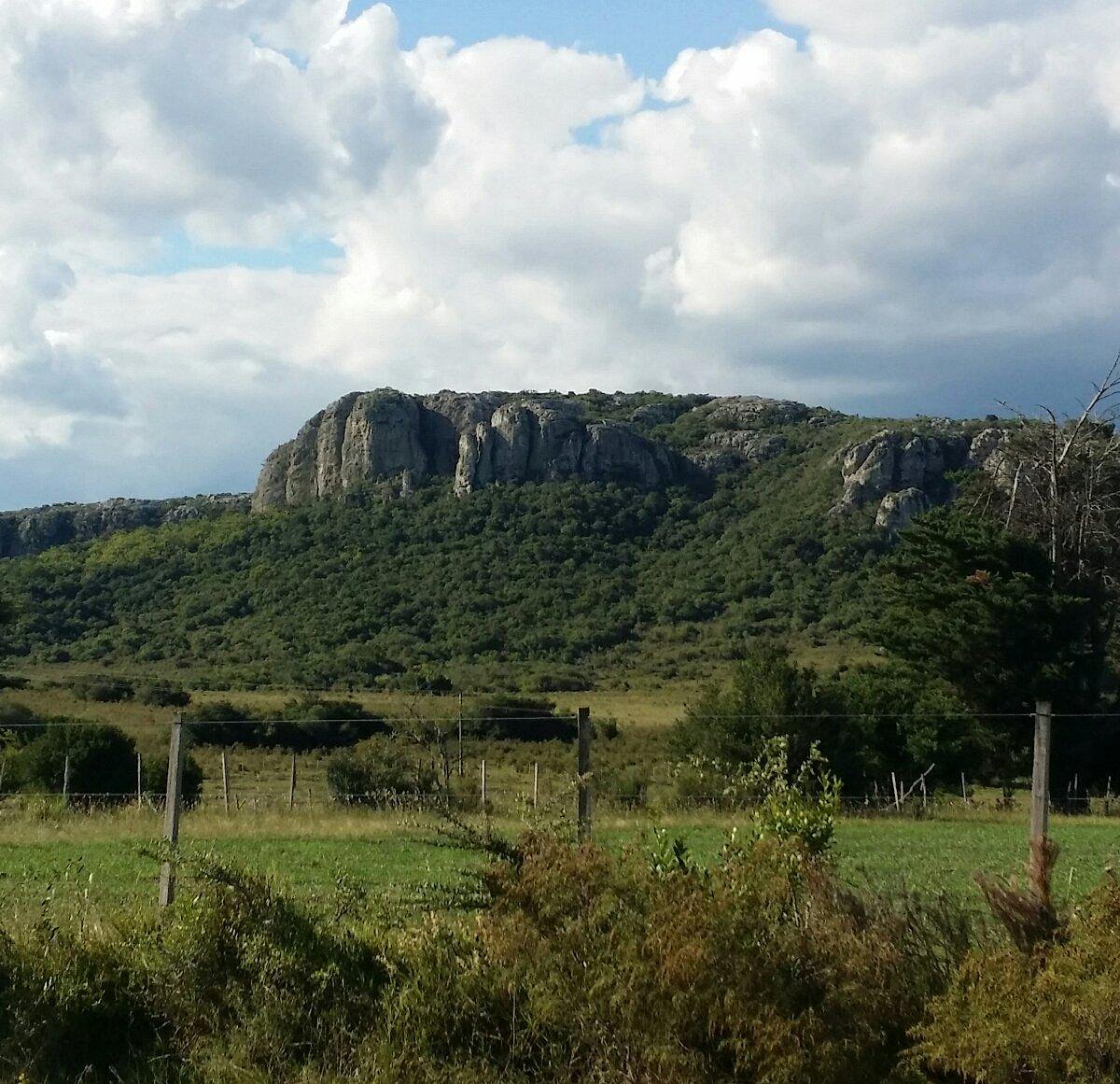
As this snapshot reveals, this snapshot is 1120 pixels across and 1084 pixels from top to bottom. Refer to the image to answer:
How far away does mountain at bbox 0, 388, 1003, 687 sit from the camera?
246 feet

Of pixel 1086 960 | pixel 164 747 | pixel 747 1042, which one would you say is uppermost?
pixel 1086 960

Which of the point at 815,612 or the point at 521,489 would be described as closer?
the point at 815,612

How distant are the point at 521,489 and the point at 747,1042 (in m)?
96.0

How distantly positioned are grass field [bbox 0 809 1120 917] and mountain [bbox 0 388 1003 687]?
43388 mm

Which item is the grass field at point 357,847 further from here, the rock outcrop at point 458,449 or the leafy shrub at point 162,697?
the rock outcrop at point 458,449

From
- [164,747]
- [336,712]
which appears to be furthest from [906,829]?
[336,712]

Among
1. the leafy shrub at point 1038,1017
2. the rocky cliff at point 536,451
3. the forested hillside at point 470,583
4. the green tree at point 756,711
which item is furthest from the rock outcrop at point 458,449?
the leafy shrub at point 1038,1017

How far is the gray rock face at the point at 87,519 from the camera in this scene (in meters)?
114

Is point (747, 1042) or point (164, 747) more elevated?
point (747, 1042)

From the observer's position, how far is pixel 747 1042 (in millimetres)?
5430

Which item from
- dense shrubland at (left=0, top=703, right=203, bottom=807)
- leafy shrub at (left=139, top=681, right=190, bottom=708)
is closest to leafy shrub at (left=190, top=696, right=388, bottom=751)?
leafy shrub at (left=139, top=681, right=190, bottom=708)

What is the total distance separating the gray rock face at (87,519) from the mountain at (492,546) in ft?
1.34

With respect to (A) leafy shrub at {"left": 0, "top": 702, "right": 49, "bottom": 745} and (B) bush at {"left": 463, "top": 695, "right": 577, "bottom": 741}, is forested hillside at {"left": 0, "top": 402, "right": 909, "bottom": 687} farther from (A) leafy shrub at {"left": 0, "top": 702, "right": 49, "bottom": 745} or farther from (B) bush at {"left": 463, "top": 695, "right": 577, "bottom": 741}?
(A) leafy shrub at {"left": 0, "top": 702, "right": 49, "bottom": 745}

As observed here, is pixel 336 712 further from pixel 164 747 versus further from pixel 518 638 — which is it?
pixel 518 638
